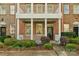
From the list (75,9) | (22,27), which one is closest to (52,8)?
(75,9)

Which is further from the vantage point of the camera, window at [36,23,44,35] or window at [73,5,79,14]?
window at [73,5,79,14]

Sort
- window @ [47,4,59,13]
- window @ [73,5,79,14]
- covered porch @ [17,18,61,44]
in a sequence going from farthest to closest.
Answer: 1. window @ [73,5,79,14]
2. window @ [47,4,59,13]
3. covered porch @ [17,18,61,44]

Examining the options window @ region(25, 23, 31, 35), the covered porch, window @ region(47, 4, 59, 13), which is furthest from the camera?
window @ region(47, 4, 59, 13)

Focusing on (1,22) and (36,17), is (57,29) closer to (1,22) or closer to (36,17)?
(36,17)

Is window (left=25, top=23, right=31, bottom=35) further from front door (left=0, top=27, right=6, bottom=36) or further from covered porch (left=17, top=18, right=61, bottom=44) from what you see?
front door (left=0, top=27, right=6, bottom=36)

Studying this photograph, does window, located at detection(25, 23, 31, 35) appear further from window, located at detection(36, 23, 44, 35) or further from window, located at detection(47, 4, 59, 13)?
window, located at detection(47, 4, 59, 13)

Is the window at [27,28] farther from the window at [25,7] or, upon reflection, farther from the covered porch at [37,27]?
the window at [25,7]

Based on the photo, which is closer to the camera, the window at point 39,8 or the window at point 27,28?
the window at point 27,28

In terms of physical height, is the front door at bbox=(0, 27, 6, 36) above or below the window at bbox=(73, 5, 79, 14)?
below

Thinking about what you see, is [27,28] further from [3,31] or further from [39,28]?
[3,31]

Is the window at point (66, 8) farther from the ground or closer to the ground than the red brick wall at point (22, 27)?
farther from the ground

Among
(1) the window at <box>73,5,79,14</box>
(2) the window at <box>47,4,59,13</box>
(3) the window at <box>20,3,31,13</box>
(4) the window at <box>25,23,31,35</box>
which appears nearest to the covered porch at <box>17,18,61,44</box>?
(4) the window at <box>25,23,31,35</box>

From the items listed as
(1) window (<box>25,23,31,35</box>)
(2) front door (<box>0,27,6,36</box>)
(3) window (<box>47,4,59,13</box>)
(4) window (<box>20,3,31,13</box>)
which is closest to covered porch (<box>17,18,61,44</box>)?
(1) window (<box>25,23,31,35</box>)

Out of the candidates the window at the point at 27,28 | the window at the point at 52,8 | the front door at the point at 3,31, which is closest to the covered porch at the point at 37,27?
the window at the point at 27,28
